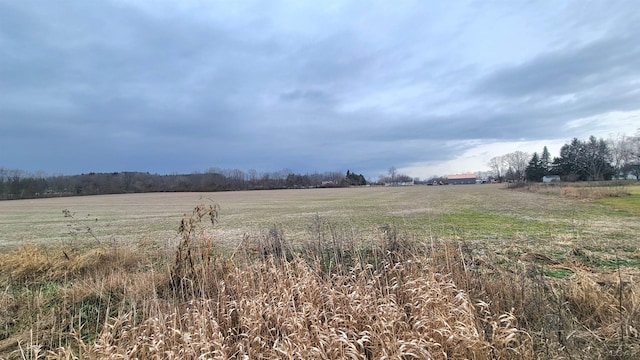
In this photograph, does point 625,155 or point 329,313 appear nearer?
point 329,313

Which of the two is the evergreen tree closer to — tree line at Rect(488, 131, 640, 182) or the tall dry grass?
tree line at Rect(488, 131, 640, 182)

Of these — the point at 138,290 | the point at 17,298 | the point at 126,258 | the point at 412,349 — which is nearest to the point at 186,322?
the point at 138,290

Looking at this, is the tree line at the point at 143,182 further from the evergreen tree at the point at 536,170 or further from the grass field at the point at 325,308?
the grass field at the point at 325,308

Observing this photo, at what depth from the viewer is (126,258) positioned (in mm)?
8578

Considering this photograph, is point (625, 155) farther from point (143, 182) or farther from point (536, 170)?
point (143, 182)

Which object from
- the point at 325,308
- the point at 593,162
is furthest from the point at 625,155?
the point at 325,308

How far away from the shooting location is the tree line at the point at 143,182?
8999cm

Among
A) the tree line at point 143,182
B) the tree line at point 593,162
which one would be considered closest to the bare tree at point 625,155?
the tree line at point 593,162

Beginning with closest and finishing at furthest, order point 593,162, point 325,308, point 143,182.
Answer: point 325,308 → point 593,162 → point 143,182

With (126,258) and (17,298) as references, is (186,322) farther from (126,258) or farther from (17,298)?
(126,258)

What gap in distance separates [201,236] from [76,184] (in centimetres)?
12277

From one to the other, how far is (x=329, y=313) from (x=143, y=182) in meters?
131

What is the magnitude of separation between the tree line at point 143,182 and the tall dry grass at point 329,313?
4388 inches

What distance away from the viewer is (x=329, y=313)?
4.74 meters
